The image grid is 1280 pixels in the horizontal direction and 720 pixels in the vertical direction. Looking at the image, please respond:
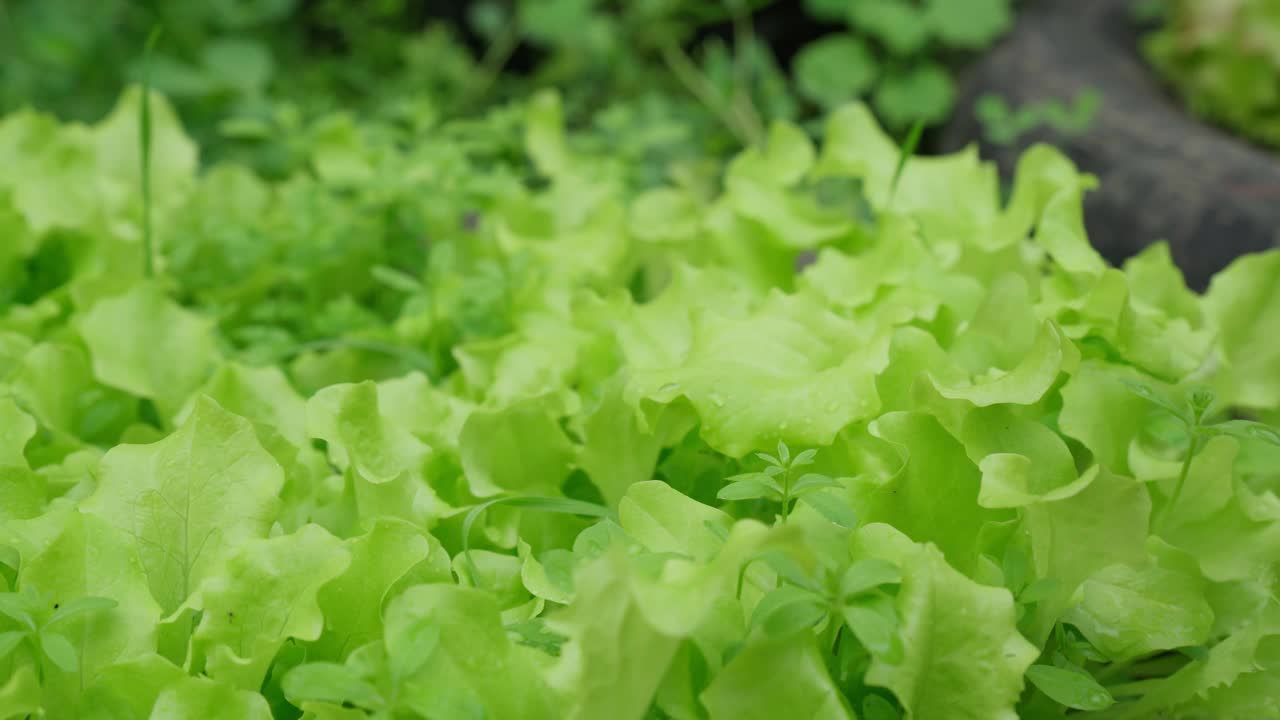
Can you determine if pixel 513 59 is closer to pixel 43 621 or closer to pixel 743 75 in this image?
pixel 743 75

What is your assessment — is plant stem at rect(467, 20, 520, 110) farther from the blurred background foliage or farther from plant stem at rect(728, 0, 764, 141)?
plant stem at rect(728, 0, 764, 141)

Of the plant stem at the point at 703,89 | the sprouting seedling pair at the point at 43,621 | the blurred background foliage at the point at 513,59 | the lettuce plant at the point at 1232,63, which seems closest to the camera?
the sprouting seedling pair at the point at 43,621

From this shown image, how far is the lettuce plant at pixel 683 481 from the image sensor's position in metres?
0.58

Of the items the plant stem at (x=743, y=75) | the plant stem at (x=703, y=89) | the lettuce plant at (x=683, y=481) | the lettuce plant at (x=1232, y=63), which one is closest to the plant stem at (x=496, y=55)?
the plant stem at (x=703, y=89)

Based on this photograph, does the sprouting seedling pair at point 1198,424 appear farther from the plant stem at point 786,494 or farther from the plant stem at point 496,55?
the plant stem at point 496,55

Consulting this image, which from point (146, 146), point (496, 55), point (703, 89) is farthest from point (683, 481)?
point (496, 55)

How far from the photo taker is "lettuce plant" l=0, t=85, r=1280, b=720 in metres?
0.58

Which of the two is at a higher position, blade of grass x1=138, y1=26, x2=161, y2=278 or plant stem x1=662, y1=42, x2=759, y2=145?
blade of grass x1=138, y1=26, x2=161, y2=278

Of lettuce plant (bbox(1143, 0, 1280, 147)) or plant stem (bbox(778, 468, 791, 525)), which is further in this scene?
lettuce plant (bbox(1143, 0, 1280, 147))

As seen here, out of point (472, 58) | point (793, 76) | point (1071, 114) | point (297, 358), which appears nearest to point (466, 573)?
point (297, 358)

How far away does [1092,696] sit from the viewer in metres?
0.61

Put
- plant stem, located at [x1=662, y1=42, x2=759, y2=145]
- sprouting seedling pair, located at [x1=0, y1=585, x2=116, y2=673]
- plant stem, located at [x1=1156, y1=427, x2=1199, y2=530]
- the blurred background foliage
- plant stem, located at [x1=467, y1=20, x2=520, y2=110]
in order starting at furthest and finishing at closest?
plant stem, located at [x1=467, y1=20, x2=520, y2=110], the blurred background foliage, plant stem, located at [x1=662, y1=42, x2=759, y2=145], plant stem, located at [x1=1156, y1=427, x2=1199, y2=530], sprouting seedling pair, located at [x1=0, y1=585, x2=116, y2=673]

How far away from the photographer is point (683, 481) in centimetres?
79

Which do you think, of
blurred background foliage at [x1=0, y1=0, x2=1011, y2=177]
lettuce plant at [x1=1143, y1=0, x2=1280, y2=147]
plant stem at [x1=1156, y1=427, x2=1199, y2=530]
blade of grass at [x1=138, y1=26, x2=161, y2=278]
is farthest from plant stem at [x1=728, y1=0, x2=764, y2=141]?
plant stem at [x1=1156, y1=427, x2=1199, y2=530]
